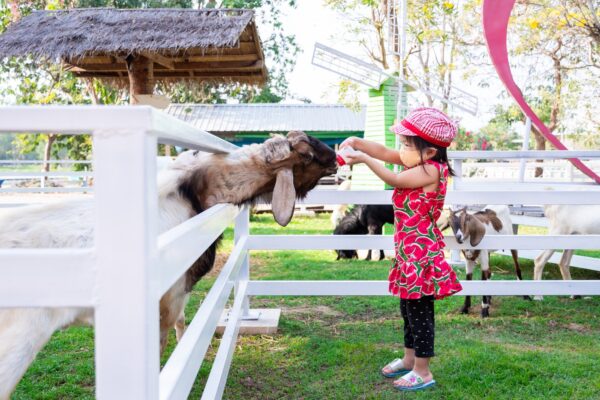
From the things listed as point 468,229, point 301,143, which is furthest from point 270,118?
point 301,143

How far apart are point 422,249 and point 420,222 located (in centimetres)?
17

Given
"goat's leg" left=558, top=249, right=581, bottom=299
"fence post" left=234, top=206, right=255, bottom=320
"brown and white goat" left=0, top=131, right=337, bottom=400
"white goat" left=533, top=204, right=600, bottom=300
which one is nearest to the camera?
"brown and white goat" left=0, top=131, right=337, bottom=400

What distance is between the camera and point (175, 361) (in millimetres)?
1554

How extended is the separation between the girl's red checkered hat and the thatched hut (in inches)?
182

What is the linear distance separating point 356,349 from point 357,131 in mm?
18209

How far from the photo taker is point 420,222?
3488mm

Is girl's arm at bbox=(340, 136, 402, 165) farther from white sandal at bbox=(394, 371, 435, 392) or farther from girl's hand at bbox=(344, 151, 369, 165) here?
white sandal at bbox=(394, 371, 435, 392)

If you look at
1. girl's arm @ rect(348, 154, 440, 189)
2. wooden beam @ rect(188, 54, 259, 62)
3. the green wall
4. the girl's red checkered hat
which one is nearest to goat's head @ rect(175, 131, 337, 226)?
girl's arm @ rect(348, 154, 440, 189)

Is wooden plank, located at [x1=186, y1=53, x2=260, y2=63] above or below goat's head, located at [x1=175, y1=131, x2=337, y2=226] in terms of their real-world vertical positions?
above

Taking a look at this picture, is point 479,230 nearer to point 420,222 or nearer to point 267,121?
point 420,222

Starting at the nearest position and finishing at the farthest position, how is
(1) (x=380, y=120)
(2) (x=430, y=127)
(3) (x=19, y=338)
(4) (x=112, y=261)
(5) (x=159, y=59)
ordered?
(4) (x=112, y=261)
(3) (x=19, y=338)
(2) (x=430, y=127)
(5) (x=159, y=59)
(1) (x=380, y=120)

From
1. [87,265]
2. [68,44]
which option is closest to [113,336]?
[87,265]

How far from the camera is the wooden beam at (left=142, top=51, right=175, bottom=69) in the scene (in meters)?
8.14

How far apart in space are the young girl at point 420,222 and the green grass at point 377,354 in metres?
0.35
